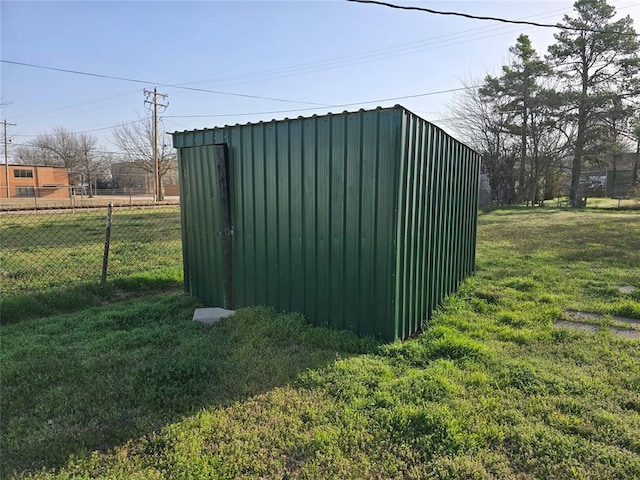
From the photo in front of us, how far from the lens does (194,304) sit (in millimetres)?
5047

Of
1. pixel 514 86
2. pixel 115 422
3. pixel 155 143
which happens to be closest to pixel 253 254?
pixel 115 422

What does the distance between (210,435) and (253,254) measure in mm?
2377

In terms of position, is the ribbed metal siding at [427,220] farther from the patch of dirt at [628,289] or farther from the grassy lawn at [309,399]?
the patch of dirt at [628,289]

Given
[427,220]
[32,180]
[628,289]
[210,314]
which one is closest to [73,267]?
[210,314]

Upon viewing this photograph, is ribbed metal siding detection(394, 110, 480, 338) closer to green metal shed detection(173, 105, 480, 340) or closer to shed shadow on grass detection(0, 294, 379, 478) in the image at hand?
green metal shed detection(173, 105, 480, 340)

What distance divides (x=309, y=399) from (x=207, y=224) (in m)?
2.89

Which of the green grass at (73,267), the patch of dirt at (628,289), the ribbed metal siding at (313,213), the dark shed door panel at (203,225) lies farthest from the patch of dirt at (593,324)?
the green grass at (73,267)

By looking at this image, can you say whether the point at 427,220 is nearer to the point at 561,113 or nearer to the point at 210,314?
the point at 210,314

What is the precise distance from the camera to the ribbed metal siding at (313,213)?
3568 mm

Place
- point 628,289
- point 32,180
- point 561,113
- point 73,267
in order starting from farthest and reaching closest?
point 32,180 < point 561,113 < point 73,267 < point 628,289

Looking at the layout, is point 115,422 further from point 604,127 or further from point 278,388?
point 604,127

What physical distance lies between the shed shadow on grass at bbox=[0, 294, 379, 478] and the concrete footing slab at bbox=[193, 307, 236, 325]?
0.43 ft

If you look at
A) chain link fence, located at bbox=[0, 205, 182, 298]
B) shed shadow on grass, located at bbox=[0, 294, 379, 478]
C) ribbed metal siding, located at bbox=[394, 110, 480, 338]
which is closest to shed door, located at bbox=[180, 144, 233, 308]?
shed shadow on grass, located at bbox=[0, 294, 379, 478]

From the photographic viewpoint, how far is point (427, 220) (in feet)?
14.2
